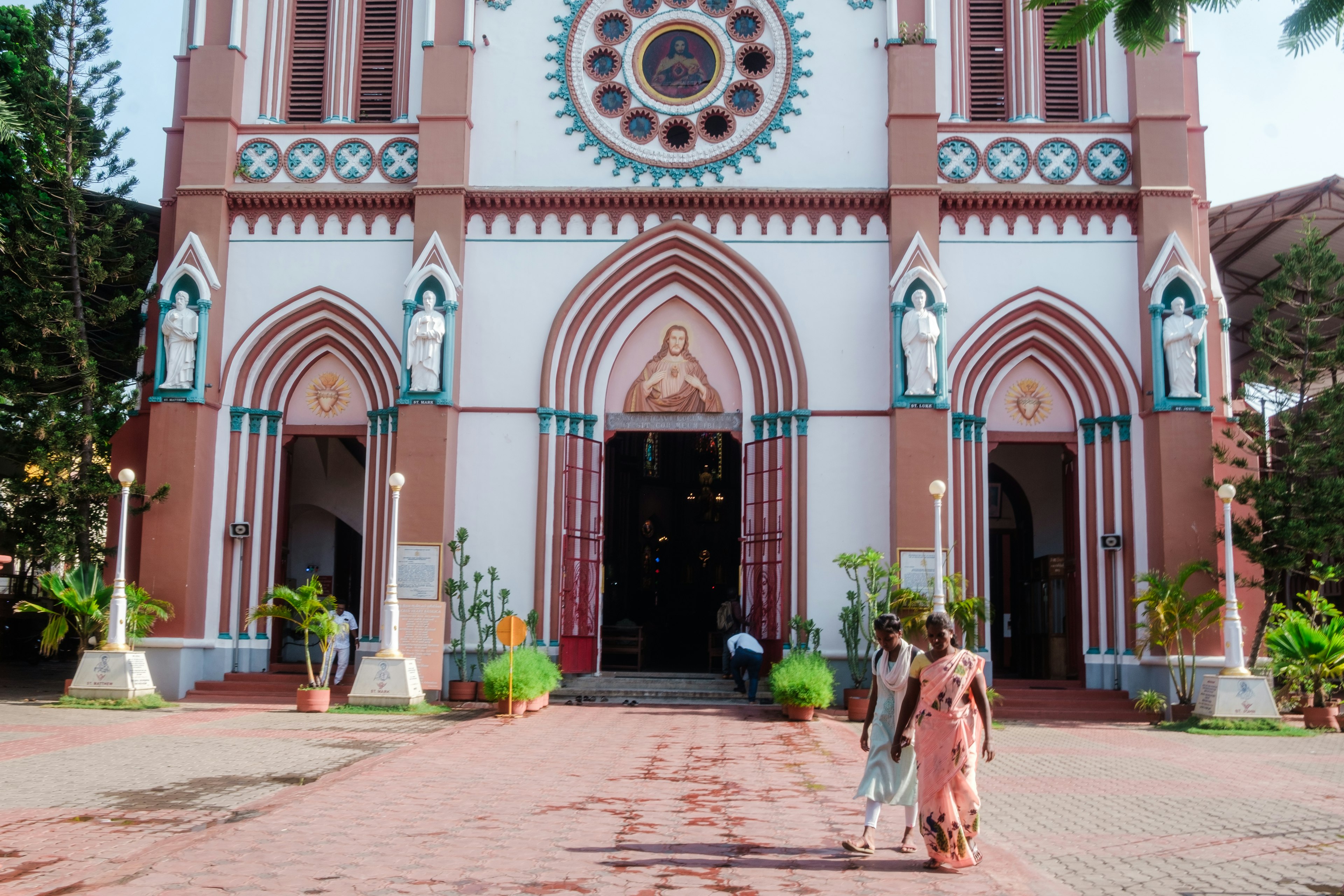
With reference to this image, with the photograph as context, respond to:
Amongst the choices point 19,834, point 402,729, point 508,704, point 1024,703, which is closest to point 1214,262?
point 1024,703

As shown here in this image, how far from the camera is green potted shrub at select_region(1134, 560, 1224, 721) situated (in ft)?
56.8

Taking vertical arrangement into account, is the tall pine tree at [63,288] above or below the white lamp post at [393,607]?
above

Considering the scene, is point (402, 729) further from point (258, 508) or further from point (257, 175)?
point (257, 175)

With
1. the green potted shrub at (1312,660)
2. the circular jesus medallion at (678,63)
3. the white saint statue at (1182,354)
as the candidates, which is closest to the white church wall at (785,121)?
the circular jesus medallion at (678,63)

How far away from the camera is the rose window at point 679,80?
67.3ft

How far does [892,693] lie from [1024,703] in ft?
36.9

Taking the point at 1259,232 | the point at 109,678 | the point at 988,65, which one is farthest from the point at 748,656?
the point at 1259,232

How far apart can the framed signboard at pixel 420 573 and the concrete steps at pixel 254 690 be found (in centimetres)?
181

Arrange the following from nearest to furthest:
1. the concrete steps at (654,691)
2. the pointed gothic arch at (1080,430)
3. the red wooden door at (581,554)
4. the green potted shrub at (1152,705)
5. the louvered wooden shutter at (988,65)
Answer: the green potted shrub at (1152,705) → the concrete steps at (654,691) → the pointed gothic arch at (1080,430) → the red wooden door at (581,554) → the louvered wooden shutter at (988,65)

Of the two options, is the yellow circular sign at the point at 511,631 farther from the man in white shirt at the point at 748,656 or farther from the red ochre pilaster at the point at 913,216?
the red ochre pilaster at the point at 913,216

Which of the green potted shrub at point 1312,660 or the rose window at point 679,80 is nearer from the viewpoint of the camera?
the green potted shrub at point 1312,660

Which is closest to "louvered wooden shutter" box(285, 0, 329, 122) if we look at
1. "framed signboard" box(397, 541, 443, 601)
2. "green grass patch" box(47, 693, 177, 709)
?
"framed signboard" box(397, 541, 443, 601)

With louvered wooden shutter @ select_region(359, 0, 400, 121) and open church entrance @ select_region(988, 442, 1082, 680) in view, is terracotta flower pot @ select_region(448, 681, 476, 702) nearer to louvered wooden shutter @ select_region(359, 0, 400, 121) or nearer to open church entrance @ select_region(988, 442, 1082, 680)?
open church entrance @ select_region(988, 442, 1082, 680)

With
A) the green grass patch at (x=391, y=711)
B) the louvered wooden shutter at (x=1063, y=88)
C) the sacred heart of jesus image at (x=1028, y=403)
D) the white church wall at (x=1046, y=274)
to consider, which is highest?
the louvered wooden shutter at (x=1063, y=88)
